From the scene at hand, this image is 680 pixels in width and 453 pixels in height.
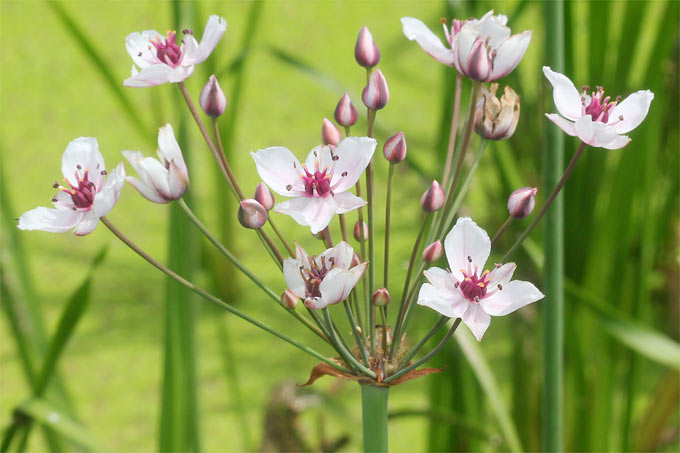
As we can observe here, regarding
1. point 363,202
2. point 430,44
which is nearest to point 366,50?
point 430,44

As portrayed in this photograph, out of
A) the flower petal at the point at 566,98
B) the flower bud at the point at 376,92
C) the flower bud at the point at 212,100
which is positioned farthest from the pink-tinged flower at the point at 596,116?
the flower bud at the point at 212,100

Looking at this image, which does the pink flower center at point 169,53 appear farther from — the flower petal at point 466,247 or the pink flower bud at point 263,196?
the flower petal at point 466,247

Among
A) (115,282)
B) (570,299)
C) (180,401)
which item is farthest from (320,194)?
(115,282)

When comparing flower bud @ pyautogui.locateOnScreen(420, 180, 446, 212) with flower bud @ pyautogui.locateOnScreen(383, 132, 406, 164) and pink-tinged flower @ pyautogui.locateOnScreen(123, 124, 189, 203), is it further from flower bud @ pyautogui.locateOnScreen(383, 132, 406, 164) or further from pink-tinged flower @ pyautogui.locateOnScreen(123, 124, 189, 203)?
pink-tinged flower @ pyautogui.locateOnScreen(123, 124, 189, 203)

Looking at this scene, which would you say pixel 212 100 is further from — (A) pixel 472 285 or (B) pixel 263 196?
(A) pixel 472 285

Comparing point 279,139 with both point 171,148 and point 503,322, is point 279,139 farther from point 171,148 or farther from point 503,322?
point 171,148

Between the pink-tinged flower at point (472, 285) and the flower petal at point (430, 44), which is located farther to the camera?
the flower petal at point (430, 44)
